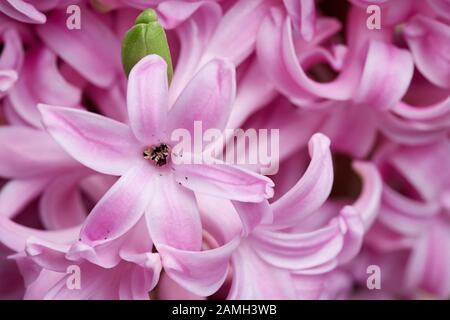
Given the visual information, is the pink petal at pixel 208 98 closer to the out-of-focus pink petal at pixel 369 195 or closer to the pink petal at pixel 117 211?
the pink petal at pixel 117 211

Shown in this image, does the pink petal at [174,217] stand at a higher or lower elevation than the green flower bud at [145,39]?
lower

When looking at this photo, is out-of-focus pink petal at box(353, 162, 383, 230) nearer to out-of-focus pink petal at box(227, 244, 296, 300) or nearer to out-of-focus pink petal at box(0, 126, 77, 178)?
out-of-focus pink petal at box(227, 244, 296, 300)

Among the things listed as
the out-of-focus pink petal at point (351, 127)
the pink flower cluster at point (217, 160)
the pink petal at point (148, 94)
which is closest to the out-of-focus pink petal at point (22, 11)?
the pink flower cluster at point (217, 160)

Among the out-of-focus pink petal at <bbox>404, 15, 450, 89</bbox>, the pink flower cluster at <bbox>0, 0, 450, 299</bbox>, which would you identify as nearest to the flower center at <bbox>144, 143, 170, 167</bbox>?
the pink flower cluster at <bbox>0, 0, 450, 299</bbox>

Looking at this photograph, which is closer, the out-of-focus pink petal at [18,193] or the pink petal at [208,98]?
the pink petal at [208,98]

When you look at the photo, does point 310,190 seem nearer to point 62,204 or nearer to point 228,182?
point 228,182

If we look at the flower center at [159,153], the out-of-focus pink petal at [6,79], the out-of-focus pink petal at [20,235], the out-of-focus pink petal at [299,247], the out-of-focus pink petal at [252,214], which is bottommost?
the out-of-focus pink petal at [299,247]
